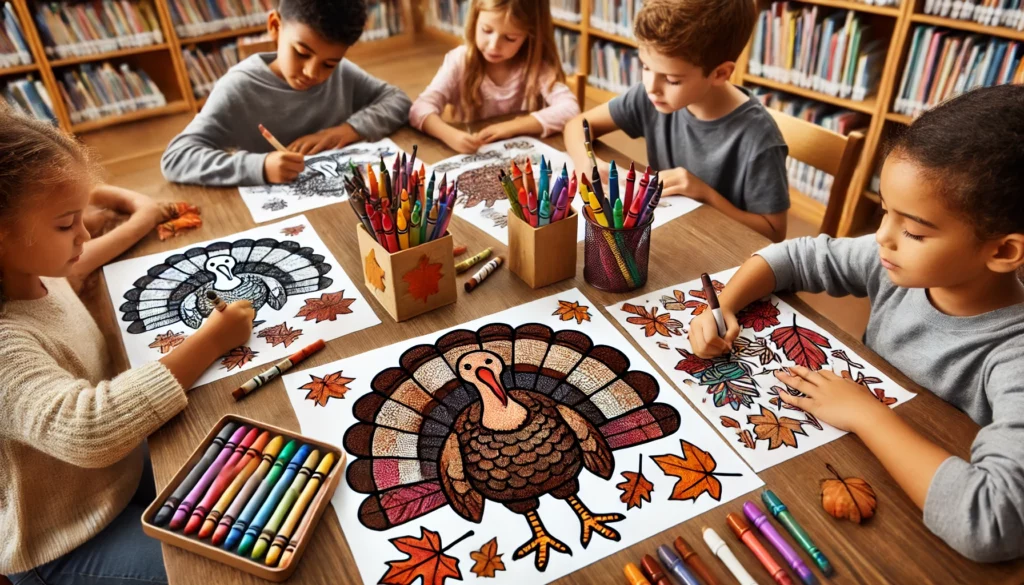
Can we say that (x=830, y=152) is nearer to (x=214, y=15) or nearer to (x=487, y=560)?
(x=487, y=560)

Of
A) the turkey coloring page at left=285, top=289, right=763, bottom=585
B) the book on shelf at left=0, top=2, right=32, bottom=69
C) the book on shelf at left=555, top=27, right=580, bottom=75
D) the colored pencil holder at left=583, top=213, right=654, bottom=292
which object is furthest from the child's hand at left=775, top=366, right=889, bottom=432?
the book on shelf at left=0, top=2, right=32, bottom=69

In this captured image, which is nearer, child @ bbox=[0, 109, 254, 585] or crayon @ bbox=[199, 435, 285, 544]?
crayon @ bbox=[199, 435, 285, 544]

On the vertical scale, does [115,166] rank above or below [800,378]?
below

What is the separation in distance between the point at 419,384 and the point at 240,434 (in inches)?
8.6

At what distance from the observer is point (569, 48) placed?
380 centimetres

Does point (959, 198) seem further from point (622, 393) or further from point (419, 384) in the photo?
point (419, 384)

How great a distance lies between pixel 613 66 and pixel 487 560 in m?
3.32

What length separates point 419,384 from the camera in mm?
874

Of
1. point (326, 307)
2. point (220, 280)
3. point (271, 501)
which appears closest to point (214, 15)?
point (220, 280)

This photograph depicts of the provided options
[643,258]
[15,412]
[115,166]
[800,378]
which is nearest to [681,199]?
[643,258]

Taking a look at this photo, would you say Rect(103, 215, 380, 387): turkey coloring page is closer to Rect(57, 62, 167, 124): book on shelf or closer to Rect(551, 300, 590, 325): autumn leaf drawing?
Rect(551, 300, 590, 325): autumn leaf drawing

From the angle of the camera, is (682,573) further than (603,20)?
No

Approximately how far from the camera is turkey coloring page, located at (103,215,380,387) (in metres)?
0.96

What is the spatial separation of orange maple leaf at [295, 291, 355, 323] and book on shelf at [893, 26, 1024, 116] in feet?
6.86
